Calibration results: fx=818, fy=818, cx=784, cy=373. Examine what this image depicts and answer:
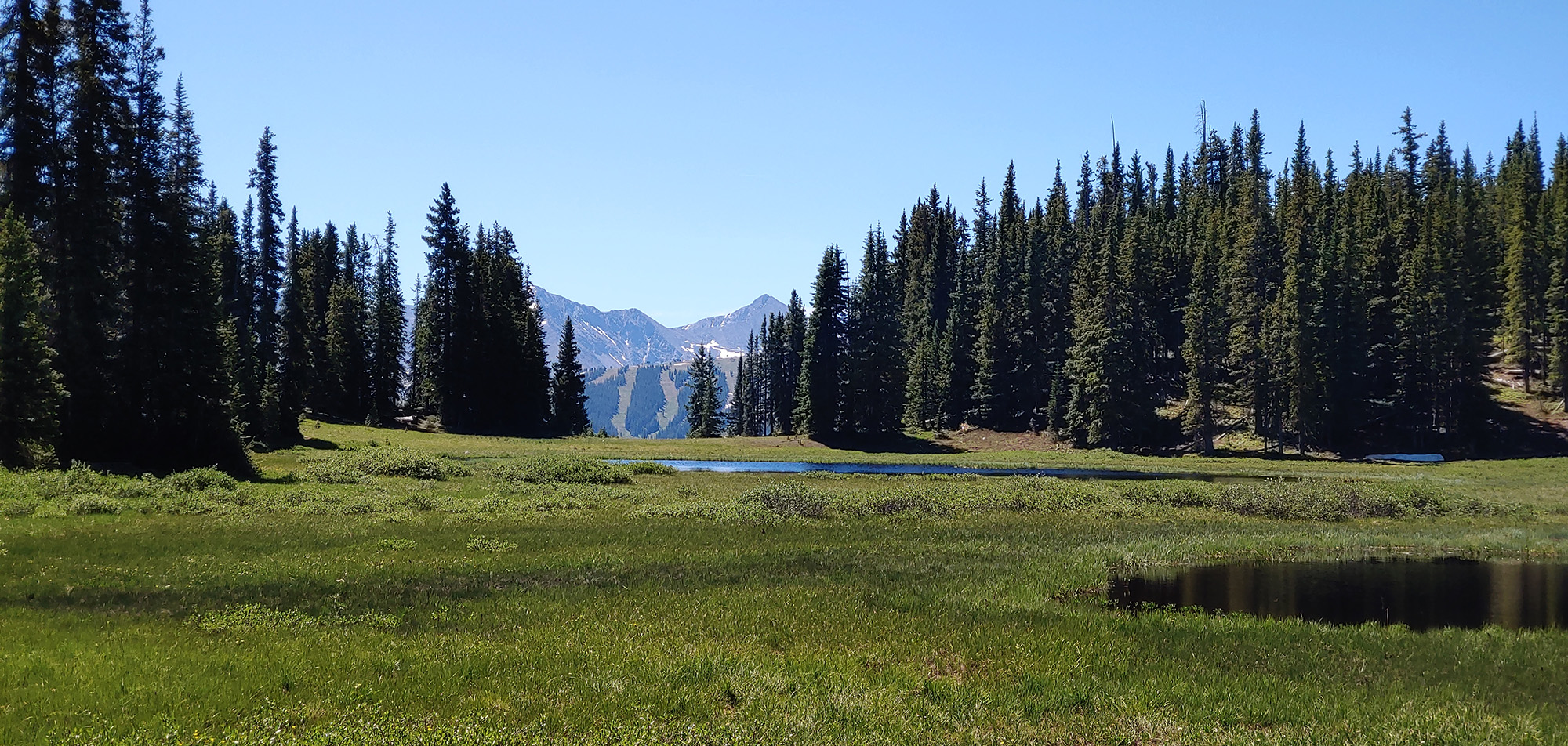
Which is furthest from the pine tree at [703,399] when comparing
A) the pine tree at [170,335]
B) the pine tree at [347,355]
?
the pine tree at [170,335]

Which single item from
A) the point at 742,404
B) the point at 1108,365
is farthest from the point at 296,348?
the point at 742,404

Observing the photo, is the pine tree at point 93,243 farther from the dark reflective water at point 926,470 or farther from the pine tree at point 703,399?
the pine tree at point 703,399

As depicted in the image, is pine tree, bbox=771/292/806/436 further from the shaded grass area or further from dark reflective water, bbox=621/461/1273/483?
dark reflective water, bbox=621/461/1273/483

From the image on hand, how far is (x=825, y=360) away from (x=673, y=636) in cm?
8094

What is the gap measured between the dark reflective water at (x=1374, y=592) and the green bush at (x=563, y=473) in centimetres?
3024

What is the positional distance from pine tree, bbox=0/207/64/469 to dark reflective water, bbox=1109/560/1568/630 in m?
39.5

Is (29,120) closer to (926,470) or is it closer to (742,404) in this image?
(926,470)

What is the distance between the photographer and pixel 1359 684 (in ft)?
40.3

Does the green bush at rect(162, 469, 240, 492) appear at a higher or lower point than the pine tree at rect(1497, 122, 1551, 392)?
lower

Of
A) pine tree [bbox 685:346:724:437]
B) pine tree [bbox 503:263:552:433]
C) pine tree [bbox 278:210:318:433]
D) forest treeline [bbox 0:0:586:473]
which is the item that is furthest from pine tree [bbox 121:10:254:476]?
pine tree [bbox 685:346:724:437]

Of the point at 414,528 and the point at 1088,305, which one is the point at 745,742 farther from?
the point at 1088,305

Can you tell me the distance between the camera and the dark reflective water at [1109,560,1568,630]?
58.3 feet

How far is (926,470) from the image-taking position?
207 feet

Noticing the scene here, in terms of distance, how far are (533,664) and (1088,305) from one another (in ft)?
285
